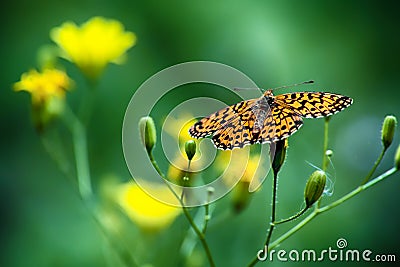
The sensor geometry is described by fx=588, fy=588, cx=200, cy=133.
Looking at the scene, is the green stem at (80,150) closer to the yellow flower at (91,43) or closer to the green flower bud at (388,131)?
the yellow flower at (91,43)

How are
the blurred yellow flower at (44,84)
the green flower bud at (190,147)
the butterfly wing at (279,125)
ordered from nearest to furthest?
the butterfly wing at (279,125), the green flower bud at (190,147), the blurred yellow flower at (44,84)

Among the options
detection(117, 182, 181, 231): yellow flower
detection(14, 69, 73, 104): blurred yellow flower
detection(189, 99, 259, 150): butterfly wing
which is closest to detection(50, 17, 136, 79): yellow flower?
detection(14, 69, 73, 104): blurred yellow flower

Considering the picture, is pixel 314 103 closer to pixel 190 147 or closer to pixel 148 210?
pixel 190 147

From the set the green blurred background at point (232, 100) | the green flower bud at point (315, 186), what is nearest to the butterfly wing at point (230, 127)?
the green flower bud at point (315, 186)

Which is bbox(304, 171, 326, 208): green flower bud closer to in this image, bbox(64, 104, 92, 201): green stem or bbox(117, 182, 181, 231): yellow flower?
bbox(117, 182, 181, 231): yellow flower

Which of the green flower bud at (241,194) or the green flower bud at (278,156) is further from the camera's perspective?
the green flower bud at (241,194)

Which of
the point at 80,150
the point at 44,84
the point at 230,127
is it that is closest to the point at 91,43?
the point at 44,84

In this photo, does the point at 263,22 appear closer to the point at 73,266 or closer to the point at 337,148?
the point at 337,148
